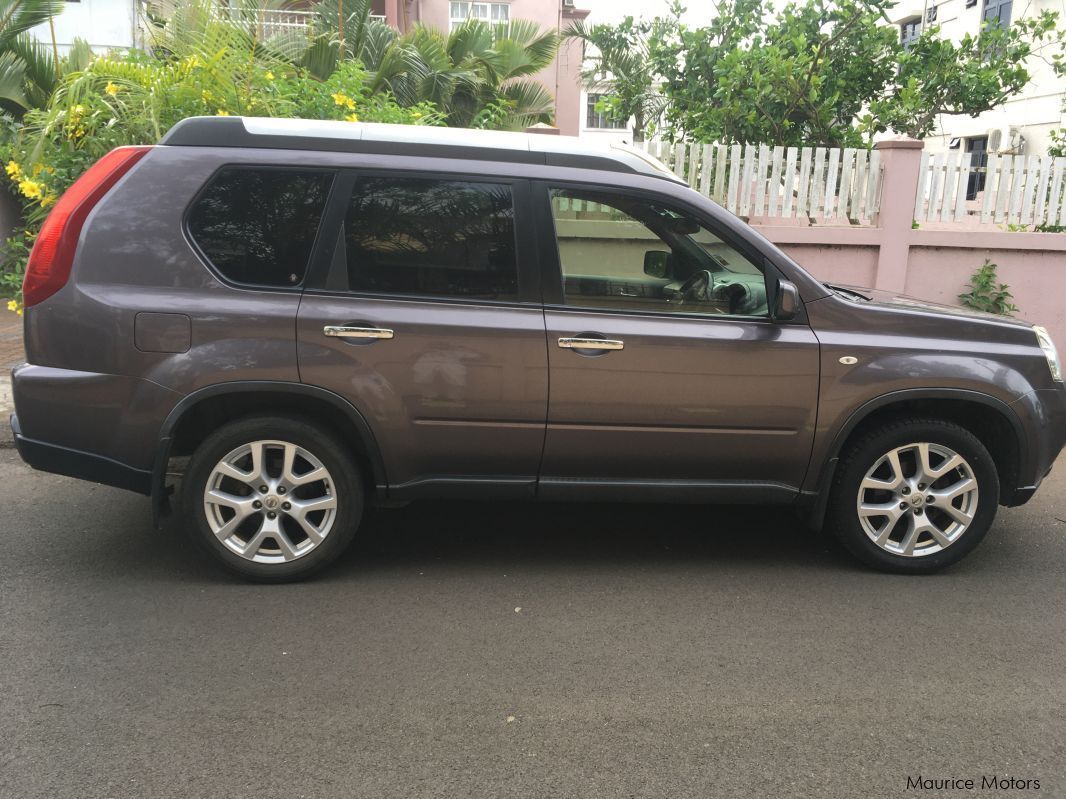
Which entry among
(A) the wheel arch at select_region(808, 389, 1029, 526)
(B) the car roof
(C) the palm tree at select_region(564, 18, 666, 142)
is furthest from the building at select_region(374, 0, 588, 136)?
(A) the wheel arch at select_region(808, 389, 1029, 526)

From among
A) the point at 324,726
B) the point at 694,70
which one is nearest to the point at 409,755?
the point at 324,726

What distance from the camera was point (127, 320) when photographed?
3.89m

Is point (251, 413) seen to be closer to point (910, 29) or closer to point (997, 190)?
point (997, 190)

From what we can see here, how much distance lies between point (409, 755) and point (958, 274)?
24.3 feet

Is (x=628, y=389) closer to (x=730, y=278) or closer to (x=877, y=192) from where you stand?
(x=730, y=278)

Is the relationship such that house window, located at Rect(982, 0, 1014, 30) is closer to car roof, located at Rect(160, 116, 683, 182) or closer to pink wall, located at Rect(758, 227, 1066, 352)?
pink wall, located at Rect(758, 227, 1066, 352)

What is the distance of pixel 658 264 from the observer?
14.2 ft

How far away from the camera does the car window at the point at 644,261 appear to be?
4.20 meters

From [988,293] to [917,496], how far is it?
192 inches

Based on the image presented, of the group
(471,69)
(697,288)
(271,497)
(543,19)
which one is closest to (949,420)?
(697,288)

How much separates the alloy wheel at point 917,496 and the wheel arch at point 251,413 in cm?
230

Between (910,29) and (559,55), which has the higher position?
(910,29)

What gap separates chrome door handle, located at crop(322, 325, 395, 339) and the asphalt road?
1.14m

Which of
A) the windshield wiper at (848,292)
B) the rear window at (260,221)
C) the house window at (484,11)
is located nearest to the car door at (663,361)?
the windshield wiper at (848,292)
